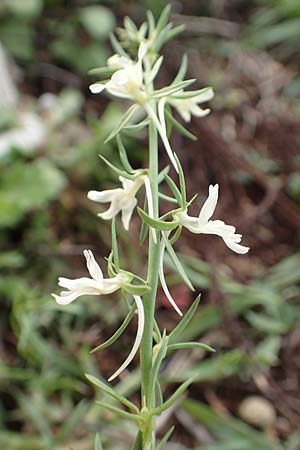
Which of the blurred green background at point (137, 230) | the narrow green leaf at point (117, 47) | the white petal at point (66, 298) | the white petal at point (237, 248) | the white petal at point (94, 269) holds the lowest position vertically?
the blurred green background at point (137, 230)

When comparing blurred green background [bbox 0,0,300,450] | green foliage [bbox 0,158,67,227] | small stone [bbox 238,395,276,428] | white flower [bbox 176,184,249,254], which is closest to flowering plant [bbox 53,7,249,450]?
white flower [bbox 176,184,249,254]

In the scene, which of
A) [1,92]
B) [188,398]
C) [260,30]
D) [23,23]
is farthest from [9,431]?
[260,30]

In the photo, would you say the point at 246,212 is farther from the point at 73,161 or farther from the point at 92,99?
the point at 92,99

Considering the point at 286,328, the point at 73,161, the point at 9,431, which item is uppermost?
the point at 73,161

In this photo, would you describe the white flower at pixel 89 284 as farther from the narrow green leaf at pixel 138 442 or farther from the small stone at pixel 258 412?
the small stone at pixel 258 412

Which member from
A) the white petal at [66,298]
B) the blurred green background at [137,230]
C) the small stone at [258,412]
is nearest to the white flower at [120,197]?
the white petal at [66,298]

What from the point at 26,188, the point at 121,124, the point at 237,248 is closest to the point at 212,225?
the point at 237,248
